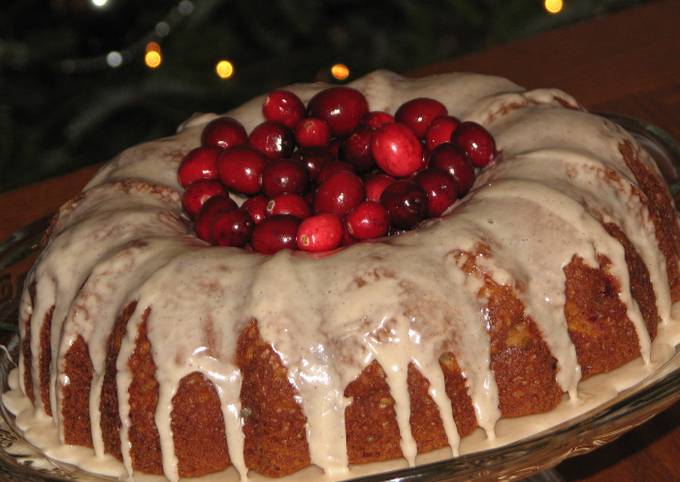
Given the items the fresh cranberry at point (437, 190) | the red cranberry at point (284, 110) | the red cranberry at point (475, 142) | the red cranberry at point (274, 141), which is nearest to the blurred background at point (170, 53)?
the red cranberry at point (284, 110)

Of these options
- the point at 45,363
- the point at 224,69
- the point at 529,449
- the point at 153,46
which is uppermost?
the point at 529,449

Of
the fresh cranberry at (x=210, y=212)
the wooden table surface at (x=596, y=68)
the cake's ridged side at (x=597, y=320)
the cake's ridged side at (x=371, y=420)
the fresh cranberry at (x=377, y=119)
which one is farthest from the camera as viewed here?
the wooden table surface at (x=596, y=68)

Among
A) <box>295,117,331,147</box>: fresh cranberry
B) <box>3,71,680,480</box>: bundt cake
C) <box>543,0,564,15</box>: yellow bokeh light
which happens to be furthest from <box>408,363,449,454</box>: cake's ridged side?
<box>543,0,564,15</box>: yellow bokeh light

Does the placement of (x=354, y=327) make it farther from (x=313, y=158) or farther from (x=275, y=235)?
(x=313, y=158)

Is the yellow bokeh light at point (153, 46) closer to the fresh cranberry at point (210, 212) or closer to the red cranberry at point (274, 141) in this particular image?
the red cranberry at point (274, 141)

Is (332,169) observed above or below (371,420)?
above

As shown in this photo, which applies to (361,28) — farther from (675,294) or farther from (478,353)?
(478,353)

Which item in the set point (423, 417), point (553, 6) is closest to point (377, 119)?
point (423, 417)
